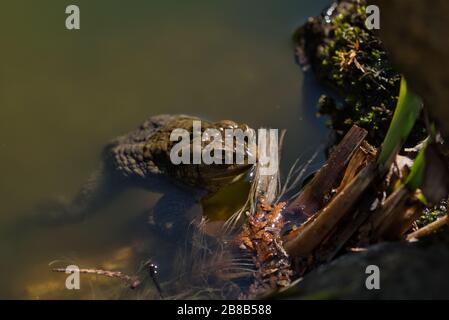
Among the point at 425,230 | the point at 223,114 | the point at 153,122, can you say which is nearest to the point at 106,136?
the point at 153,122

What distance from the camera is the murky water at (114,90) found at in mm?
5105

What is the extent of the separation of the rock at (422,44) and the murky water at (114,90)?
238 cm

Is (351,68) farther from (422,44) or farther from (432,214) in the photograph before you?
(422,44)

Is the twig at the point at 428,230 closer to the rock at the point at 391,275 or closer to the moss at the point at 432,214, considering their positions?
the rock at the point at 391,275

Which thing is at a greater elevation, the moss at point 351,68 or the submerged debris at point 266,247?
the moss at point 351,68

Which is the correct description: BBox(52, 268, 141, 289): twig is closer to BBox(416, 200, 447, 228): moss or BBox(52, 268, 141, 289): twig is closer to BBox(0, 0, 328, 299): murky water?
BBox(0, 0, 328, 299): murky water

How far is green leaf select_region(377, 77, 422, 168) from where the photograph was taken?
3.16 meters

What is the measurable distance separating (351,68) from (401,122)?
2048 mm

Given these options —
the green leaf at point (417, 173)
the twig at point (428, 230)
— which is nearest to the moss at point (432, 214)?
the twig at point (428, 230)

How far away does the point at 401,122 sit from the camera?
3.26 metres

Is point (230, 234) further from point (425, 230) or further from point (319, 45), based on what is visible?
point (319, 45)

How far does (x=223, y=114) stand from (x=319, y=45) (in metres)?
1.36

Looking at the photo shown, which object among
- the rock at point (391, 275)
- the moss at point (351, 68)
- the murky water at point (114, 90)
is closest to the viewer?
the rock at point (391, 275)

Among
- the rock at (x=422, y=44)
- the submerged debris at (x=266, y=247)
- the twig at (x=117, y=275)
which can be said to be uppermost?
A: the rock at (x=422, y=44)
